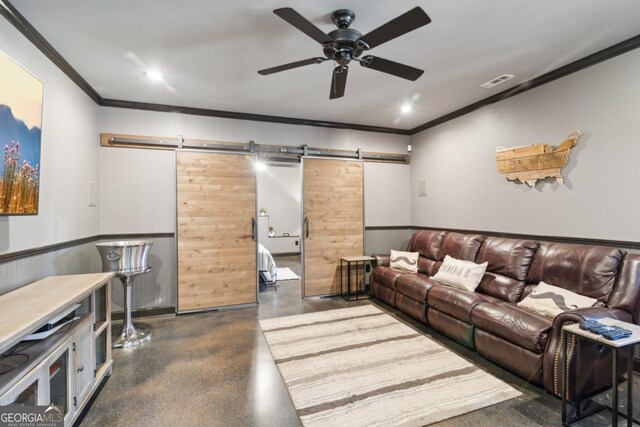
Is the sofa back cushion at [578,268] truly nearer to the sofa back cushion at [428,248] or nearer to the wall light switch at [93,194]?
the sofa back cushion at [428,248]

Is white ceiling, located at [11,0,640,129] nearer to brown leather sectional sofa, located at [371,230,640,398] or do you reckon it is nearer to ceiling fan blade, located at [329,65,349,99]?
ceiling fan blade, located at [329,65,349,99]

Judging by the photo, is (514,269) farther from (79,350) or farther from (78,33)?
(78,33)

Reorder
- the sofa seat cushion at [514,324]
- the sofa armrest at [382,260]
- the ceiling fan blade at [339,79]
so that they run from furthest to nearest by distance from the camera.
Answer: the sofa armrest at [382,260] < the ceiling fan blade at [339,79] < the sofa seat cushion at [514,324]

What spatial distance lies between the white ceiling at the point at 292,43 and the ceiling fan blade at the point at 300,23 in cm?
23

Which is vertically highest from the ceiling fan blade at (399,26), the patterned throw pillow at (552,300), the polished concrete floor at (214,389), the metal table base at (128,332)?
the ceiling fan blade at (399,26)

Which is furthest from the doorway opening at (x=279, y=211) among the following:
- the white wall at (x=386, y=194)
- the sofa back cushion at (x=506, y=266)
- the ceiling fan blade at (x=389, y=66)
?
the ceiling fan blade at (x=389, y=66)

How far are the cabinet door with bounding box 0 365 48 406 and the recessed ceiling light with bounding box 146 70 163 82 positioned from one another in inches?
109

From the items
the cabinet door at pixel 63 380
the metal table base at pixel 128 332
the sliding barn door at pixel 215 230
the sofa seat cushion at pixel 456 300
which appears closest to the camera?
the cabinet door at pixel 63 380

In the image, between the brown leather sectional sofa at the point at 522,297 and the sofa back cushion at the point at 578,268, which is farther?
the sofa back cushion at the point at 578,268

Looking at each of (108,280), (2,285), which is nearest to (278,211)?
(108,280)

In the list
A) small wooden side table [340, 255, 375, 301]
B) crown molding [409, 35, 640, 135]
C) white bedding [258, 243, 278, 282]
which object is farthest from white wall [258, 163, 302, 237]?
crown molding [409, 35, 640, 135]

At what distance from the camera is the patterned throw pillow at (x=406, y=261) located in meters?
4.42

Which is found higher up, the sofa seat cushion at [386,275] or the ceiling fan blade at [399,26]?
the ceiling fan blade at [399,26]

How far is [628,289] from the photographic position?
235 cm
